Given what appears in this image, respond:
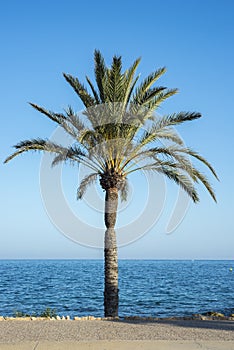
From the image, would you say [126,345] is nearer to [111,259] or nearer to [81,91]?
[111,259]

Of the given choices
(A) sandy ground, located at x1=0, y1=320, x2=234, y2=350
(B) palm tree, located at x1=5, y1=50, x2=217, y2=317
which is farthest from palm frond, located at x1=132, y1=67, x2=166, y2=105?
(A) sandy ground, located at x1=0, y1=320, x2=234, y2=350

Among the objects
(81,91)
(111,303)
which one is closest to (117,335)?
(111,303)

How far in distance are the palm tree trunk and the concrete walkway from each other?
5789mm

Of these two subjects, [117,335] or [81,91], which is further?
[81,91]

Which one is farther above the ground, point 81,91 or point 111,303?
point 81,91

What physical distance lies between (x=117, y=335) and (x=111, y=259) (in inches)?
216

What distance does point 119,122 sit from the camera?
605 inches

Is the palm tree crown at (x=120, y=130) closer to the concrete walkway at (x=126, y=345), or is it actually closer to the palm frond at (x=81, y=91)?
the palm frond at (x=81, y=91)

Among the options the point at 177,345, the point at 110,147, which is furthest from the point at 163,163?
the point at 177,345

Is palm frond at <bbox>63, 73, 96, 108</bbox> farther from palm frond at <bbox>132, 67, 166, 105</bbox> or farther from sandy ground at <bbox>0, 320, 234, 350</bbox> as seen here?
sandy ground at <bbox>0, 320, 234, 350</bbox>

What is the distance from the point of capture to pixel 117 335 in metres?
10.2

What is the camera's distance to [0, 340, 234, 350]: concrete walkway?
8930mm

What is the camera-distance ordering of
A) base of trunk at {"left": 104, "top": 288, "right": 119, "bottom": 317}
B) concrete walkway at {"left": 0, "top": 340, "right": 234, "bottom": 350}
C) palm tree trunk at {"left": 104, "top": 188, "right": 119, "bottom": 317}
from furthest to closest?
palm tree trunk at {"left": 104, "top": 188, "right": 119, "bottom": 317}, base of trunk at {"left": 104, "top": 288, "right": 119, "bottom": 317}, concrete walkway at {"left": 0, "top": 340, "right": 234, "bottom": 350}

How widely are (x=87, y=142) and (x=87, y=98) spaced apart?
4.97 feet
